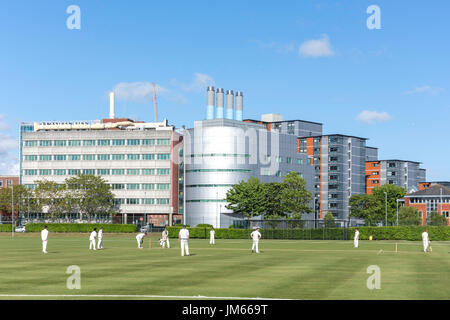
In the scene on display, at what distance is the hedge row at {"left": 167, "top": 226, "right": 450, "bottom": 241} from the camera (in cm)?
9219

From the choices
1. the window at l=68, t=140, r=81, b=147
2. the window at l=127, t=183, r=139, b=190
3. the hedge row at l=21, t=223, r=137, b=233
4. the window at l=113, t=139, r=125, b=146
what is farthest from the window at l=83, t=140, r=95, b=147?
the hedge row at l=21, t=223, r=137, b=233

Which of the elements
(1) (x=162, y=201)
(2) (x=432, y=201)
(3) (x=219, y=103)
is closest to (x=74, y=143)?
(1) (x=162, y=201)

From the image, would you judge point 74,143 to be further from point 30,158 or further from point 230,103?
point 230,103

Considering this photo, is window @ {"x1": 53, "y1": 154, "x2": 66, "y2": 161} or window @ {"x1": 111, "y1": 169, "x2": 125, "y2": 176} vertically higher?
window @ {"x1": 53, "y1": 154, "x2": 66, "y2": 161}

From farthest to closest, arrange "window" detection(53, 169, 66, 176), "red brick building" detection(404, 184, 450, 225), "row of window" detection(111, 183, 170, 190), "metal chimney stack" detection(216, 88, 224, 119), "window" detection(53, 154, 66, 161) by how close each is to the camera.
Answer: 1. "red brick building" detection(404, 184, 450, 225)
2. "metal chimney stack" detection(216, 88, 224, 119)
3. "window" detection(53, 154, 66, 161)
4. "window" detection(53, 169, 66, 176)
5. "row of window" detection(111, 183, 170, 190)

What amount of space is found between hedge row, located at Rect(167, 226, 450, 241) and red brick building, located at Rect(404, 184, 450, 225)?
101571 mm

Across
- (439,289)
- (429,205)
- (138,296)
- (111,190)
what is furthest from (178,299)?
(429,205)

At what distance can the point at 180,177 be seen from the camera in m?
172

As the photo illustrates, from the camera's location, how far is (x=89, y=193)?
516 ft

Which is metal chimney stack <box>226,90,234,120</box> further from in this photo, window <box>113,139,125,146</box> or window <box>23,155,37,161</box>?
window <box>23,155,37,161</box>

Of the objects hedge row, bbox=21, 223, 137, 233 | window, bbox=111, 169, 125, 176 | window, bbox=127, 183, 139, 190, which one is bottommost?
hedge row, bbox=21, 223, 137, 233

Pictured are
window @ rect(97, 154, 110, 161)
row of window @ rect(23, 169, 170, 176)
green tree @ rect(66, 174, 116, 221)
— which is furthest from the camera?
window @ rect(97, 154, 110, 161)
